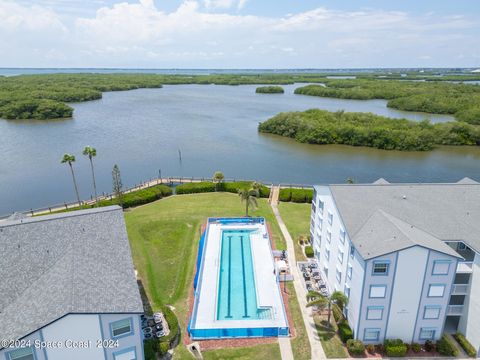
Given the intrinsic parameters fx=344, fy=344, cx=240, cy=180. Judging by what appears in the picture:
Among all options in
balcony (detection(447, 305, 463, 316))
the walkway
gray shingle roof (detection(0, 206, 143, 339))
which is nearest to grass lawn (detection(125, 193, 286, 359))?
the walkway

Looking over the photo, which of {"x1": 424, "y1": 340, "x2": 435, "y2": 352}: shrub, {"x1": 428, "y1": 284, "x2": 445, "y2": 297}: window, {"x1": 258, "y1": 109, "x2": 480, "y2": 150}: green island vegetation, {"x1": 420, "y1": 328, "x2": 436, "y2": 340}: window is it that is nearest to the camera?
{"x1": 428, "y1": 284, "x2": 445, "y2": 297}: window

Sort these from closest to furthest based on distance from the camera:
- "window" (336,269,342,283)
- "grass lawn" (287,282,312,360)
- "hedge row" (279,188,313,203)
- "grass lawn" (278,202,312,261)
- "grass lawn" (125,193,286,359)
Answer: "grass lawn" (287,282,312,360) → "window" (336,269,342,283) → "grass lawn" (125,193,286,359) → "grass lawn" (278,202,312,261) → "hedge row" (279,188,313,203)

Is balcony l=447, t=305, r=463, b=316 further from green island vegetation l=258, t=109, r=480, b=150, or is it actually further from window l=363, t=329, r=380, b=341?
green island vegetation l=258, t=109, r=480, b=150

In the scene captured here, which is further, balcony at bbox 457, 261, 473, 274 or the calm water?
the calm water

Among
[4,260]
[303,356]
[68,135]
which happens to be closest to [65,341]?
[4,260]

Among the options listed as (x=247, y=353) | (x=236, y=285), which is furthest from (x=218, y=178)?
(x=247, y=353)

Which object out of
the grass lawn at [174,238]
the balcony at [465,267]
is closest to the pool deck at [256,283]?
the grass lawn at [174,238]
